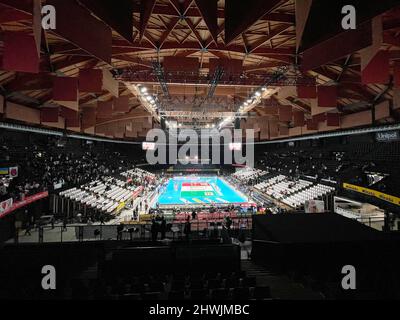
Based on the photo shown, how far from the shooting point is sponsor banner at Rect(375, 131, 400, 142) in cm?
1643

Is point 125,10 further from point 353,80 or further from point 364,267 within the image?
point 353,80

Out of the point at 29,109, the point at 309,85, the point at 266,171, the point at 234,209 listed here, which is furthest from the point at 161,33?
the point at 266,171

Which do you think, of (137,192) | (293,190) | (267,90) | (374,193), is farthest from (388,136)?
(137,192)

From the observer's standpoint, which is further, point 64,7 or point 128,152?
point 128,152

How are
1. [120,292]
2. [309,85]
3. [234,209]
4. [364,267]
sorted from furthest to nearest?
1. [234,209]
2. [309,85]
3. [364,267]
4. [120,292]

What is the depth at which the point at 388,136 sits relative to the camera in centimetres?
1741

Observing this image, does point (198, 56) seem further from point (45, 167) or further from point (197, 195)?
point (197, 195)

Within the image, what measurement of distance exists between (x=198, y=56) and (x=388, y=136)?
15.6 metres

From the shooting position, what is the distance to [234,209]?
1922cm

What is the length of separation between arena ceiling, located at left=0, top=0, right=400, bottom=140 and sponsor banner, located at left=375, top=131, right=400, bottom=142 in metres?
2.49

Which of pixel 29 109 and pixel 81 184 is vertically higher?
pixel 29 109

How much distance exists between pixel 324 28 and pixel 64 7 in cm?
439

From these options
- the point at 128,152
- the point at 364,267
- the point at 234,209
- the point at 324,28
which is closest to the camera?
the point at 324,28

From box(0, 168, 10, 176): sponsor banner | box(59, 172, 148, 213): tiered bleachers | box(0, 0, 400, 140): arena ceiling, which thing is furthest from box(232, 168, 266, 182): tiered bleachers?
box(0, 168, 10, 176): sponsor banner
